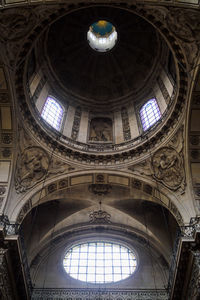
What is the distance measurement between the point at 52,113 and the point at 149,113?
18.4 ft

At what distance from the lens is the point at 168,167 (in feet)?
49.0

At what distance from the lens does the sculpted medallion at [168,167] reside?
1454 cm

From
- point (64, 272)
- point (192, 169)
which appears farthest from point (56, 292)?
point (192, 169)

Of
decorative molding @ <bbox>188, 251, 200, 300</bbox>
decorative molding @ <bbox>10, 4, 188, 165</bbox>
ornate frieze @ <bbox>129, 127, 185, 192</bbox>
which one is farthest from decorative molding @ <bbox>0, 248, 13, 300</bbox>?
ornate frieze @ <bbox>129, 127, 185, 192</bbox>

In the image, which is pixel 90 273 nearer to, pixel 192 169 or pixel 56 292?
pixel 56 292

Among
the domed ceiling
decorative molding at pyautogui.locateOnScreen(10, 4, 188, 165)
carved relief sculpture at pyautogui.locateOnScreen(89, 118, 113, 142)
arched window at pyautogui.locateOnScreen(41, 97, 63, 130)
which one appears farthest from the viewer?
the domed ceiling

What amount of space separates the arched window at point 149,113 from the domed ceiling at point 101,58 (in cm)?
187

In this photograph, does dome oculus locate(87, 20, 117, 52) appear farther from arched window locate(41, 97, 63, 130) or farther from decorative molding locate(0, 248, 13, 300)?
decorative molding locate(0, 248, 13, 300)

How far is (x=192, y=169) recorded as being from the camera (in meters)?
14.3

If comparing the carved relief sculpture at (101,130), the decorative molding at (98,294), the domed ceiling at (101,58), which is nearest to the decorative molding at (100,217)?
the decorative molding at (98,294)

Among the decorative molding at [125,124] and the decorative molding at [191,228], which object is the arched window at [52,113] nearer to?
the decorative molding at [125,124]

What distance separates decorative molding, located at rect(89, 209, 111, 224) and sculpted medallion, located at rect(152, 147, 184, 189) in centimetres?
397

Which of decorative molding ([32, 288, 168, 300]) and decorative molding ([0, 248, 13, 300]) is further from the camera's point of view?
decorative molding ([32, 288, 168, 300])

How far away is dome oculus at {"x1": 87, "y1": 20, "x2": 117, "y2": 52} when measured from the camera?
23.1 metres
